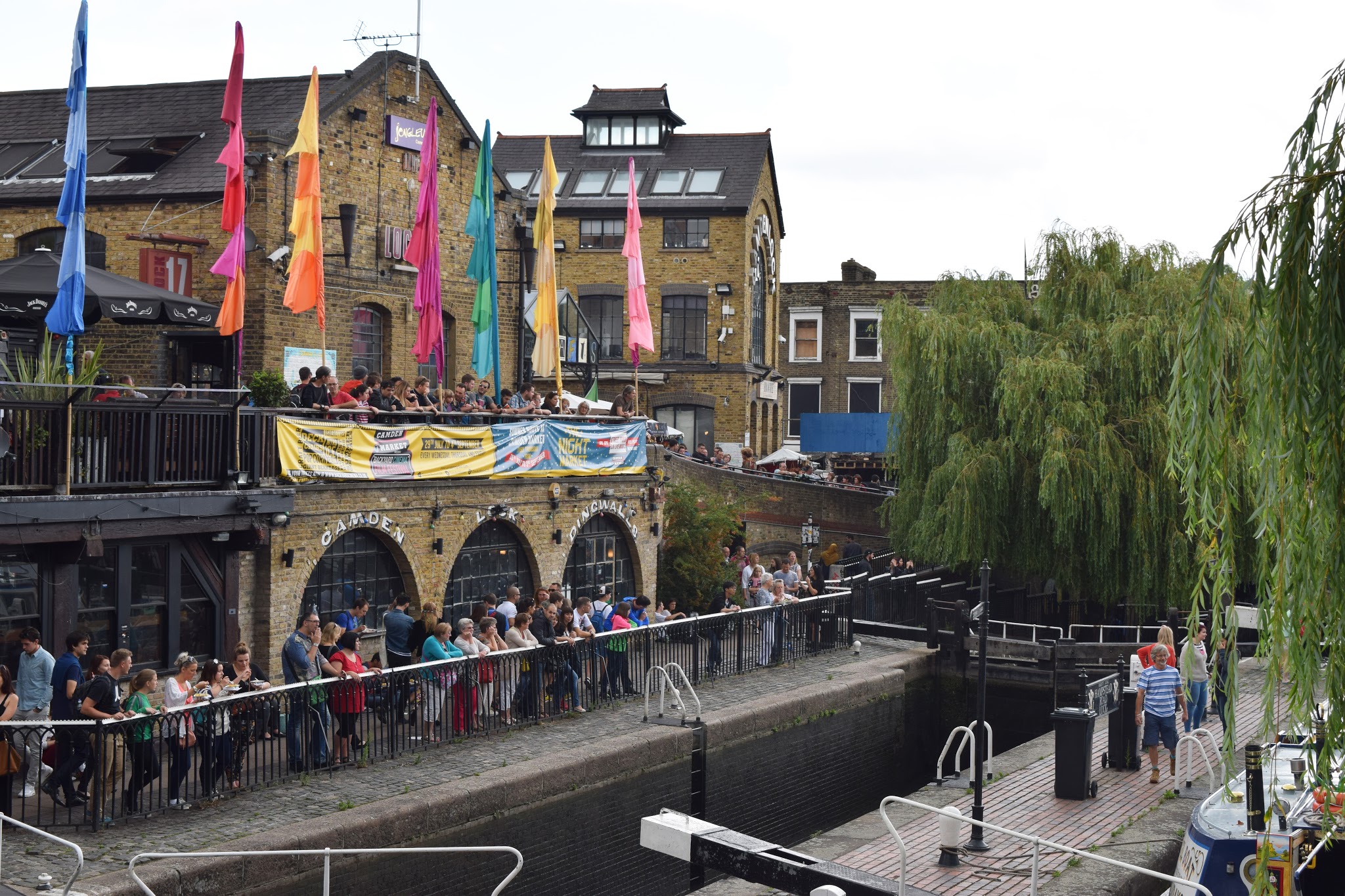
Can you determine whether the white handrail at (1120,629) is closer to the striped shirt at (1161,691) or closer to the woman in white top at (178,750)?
the striped shirt at (1161,691)

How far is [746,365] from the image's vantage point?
3978cm

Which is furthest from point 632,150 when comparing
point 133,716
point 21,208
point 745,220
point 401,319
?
→ point 133,716

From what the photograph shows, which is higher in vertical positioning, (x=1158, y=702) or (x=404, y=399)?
(x=404, y=399)

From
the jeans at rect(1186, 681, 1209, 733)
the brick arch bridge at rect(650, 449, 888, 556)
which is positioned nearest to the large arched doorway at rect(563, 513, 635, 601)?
the brick arch bridge at rect(650, 449, 888, 556)

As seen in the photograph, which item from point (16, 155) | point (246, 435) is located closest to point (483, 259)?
point (246, 435)

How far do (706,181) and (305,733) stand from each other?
30.0m

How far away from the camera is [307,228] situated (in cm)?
1833

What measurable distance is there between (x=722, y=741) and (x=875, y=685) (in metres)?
4.66

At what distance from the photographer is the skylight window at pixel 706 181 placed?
4066cm

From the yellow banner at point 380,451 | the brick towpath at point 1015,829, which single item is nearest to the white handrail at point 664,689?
the brick towpath at point 1015,829

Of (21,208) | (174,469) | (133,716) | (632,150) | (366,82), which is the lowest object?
(133,716)

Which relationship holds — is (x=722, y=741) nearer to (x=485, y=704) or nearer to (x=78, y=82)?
(x=485, y=704)

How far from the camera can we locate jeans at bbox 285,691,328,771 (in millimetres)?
13195

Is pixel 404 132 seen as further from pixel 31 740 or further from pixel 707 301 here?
pixel 707 301
